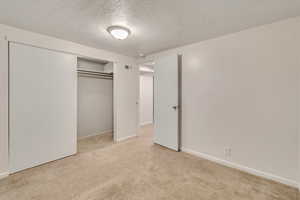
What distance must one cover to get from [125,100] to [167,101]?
1.18 meters

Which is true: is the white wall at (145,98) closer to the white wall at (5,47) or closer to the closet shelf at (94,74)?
the closet shelf at (94,74)

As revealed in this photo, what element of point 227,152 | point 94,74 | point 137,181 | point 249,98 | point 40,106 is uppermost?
point 94,74

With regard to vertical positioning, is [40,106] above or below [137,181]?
above

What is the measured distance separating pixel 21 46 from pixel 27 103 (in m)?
0.88

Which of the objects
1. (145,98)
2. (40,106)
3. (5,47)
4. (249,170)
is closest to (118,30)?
(5,47)

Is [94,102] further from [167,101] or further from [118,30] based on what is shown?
[118,30]

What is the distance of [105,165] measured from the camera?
2320mm

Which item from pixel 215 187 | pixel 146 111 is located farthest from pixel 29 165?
pixel 146 111

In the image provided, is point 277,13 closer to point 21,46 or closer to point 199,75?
point 199,75

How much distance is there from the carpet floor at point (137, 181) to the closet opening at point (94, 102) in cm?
110

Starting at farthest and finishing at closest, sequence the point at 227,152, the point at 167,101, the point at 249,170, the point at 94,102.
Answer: the point at 94,102, the point at 167,101, the point at 227,152, the point at 249,170

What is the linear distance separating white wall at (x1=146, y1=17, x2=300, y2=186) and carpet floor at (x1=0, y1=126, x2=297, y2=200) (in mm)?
296

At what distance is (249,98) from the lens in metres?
2.07

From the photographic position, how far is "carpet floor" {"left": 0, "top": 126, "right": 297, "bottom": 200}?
163cm
